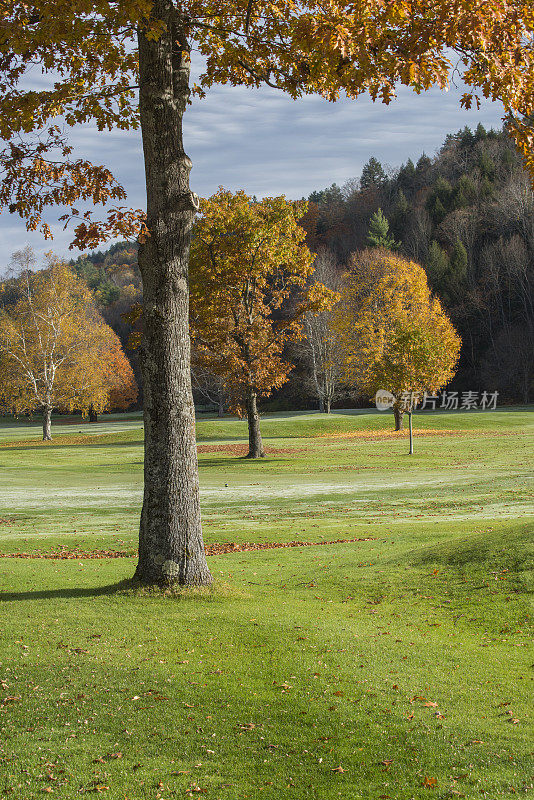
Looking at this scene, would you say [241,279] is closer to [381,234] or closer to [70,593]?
[70,593]

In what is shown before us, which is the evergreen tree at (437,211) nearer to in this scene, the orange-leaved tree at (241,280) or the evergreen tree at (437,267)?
the evergreen tree at (437,267)


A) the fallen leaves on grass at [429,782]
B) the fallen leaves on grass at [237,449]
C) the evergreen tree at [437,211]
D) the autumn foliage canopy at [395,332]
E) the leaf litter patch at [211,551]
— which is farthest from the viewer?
the evergreen tree at [437,211]

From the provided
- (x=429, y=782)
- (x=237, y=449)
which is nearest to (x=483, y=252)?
(x=237, y=449)

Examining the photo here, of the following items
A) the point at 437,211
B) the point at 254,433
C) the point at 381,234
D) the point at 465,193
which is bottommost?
the point at 254,433

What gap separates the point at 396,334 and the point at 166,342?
102 ft

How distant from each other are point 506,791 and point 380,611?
4.51 metres

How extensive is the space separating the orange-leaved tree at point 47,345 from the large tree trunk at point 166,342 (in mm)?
43846

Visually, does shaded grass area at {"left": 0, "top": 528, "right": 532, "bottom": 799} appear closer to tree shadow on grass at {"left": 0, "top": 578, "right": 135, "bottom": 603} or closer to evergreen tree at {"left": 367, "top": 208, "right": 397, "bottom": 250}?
tree shadow on grass at {"left": 0, "top": 578, "right": 135, "bottom": 603}

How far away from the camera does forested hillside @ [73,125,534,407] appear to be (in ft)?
232

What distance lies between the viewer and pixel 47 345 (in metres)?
51.5

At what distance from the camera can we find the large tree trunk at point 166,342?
9180 millimetres

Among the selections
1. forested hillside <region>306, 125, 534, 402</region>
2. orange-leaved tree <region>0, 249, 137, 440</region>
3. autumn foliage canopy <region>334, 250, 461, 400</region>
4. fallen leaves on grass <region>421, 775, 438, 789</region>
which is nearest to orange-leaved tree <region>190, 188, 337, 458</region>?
autumn foliage canopy <region>334, 250, 461, 400</region>

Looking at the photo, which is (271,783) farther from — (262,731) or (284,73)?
(284,73)

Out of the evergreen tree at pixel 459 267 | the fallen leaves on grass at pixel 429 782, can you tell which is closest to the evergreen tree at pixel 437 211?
the evergreen tree at pixel 459 267
